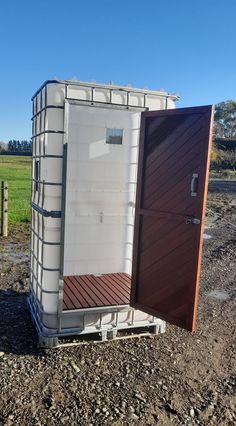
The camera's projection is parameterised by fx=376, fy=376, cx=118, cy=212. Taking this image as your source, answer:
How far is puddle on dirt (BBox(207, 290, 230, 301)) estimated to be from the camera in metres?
5.95

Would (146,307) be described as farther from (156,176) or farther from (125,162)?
(125,162)

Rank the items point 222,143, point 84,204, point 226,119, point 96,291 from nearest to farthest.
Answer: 1. point 96,291
2. point 84,204
3. point 222,143
4. point 226,119

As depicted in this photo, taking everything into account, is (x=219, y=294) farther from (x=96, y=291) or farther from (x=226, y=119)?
(x=226, y=119)

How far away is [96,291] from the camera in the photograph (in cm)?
475

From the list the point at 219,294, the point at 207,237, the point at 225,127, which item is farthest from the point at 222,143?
the point at 219,294

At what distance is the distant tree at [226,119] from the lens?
2440 inches

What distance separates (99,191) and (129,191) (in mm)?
428

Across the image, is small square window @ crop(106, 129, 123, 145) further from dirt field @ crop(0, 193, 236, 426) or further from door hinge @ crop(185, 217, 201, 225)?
dirt field @ crop(0, 193, 236, 426)

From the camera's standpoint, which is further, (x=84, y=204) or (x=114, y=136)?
(x=84, y=204)

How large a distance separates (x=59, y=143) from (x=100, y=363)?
2237 millimetres

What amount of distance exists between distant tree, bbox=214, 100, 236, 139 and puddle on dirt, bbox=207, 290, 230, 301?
58352 mm

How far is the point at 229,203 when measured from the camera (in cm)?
1820

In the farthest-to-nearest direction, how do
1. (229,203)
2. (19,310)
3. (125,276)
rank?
(229,203) → (125,276) → (19,310)

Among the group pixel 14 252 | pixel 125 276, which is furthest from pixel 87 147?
pixel 14 252
